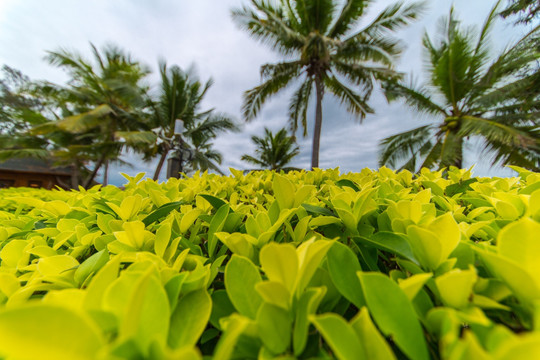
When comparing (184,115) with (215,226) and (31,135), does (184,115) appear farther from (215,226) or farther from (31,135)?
(215,226)

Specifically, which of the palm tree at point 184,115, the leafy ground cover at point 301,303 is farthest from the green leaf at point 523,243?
the palm tree at point 184,115

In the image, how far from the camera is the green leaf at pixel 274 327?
8.6 inches

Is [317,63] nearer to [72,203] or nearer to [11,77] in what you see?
[72,203]

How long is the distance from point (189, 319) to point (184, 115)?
967cm

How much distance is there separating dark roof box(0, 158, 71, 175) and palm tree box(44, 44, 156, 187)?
348cm

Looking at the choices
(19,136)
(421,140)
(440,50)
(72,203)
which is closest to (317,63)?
(440,50)

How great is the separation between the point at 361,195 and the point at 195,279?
0.99 feet

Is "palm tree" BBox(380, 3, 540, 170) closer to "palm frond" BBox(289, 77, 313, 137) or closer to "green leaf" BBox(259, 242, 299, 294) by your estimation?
"palm frond" BBox(289, 77, 313, 137)

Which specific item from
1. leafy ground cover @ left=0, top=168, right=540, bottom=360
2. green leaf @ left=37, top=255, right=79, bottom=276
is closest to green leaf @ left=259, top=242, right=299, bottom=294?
leafy ground cover @ left=0, top=168, right=540, bottom=360

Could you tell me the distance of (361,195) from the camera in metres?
0.41

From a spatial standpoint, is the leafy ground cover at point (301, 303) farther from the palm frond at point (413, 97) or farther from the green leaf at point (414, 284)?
the palm frond at point (413, 97)

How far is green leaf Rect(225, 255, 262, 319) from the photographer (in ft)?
0.86

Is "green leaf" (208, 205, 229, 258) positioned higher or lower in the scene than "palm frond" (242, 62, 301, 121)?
lower

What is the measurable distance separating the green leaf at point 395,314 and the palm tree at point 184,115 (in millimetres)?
8365
